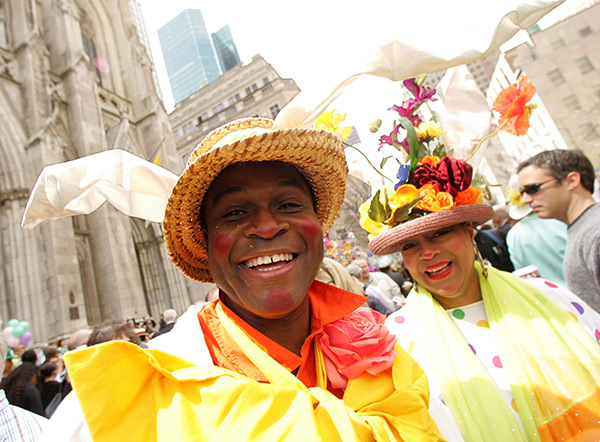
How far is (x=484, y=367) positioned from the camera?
5.32ft

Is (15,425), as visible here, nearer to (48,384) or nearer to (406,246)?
(406,246)

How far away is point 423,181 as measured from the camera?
1795 mm

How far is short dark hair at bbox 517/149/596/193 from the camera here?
8.51 ft

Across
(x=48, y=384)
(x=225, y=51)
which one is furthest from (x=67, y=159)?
(x=225, y=51)

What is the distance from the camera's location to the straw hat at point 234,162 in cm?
111

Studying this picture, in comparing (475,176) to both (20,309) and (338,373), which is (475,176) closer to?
(338,373)

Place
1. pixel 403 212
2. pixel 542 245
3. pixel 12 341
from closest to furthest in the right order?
pixel 403 212 → pixel 542 245 → pixel 12 341

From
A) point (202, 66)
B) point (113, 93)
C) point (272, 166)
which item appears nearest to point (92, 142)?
point (113, 93)

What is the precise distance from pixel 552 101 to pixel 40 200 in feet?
93.1

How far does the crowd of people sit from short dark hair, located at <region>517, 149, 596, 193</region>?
632 mm

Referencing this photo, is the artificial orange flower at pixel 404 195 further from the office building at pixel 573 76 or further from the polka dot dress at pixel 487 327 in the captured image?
the office building at pixel 573 76

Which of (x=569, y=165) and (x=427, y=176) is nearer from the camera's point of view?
(x=427, y=176)

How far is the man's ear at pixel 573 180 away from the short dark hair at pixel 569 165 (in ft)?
0.08

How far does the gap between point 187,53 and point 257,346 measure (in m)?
118
